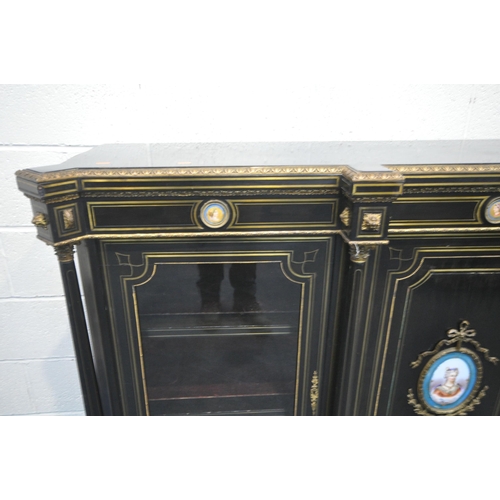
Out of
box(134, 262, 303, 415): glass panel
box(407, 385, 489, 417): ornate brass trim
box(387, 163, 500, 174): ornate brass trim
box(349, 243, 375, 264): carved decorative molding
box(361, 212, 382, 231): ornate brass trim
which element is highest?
box(387, 163, 500, 174): ornate brass trim

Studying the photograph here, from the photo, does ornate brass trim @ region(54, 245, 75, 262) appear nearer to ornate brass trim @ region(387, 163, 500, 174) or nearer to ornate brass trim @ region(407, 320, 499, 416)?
ornate brass trim @ region(387, 163, 500, 174)

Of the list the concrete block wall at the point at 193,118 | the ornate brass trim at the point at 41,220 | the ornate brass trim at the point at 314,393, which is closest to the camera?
the ornate brass trim at the point at 41,220

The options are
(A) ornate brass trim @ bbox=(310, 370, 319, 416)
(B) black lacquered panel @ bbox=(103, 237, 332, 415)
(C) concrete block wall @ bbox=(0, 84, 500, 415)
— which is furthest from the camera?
(C) concrete block wall @ bbox=(0, 84, 500, 415)

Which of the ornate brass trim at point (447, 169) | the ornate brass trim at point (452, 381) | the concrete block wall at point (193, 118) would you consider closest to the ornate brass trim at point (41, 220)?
the concrete block wall at point (193, 118)

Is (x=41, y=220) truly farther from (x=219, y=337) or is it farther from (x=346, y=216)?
(x=346, y=216)

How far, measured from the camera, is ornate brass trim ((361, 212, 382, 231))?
79 centimetres

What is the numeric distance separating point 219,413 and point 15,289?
0.94m

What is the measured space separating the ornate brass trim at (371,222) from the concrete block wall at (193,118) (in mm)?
611

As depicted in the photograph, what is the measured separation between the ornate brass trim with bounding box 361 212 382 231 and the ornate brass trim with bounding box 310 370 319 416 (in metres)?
0.45

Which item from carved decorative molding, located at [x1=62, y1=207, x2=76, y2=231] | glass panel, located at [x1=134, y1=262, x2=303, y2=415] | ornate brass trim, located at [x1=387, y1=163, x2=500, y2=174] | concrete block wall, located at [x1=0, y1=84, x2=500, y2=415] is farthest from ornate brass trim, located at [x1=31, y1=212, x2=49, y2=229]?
ornate brass trim, located at [x1=387, y1=163, x2=500, y2=174]

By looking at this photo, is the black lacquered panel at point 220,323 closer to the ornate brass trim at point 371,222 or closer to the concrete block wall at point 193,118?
the ornate brass trim at point 371,222

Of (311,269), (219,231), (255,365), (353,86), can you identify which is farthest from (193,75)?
(255,365)

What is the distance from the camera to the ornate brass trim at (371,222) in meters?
0.79

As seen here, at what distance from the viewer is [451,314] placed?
0.96 m
